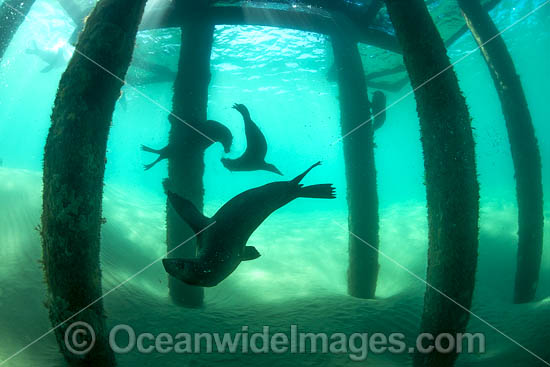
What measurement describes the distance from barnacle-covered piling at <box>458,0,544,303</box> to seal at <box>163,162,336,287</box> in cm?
618

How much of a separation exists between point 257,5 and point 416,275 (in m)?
9.71

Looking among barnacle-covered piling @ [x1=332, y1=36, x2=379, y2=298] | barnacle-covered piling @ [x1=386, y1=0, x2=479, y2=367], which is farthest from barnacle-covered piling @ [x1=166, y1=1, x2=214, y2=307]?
barnacle-covered piling @ [x1=386, y1=0, x2=479, y2=367]

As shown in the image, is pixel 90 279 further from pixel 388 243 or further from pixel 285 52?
pixel 285 52

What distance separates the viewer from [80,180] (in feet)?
9.98

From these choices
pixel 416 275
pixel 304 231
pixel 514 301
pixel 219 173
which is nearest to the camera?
pixel 514 301

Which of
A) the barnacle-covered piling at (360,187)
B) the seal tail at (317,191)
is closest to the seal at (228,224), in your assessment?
the seal tail at (317,191)

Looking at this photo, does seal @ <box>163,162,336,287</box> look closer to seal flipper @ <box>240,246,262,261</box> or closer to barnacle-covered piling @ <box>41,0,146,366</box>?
seal flipper @ <box>240,246,262,261</box>

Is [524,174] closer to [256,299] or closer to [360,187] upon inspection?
[360,187]

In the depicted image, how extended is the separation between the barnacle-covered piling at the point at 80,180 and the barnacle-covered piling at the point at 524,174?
8.26 metres

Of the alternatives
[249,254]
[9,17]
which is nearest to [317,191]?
[249,254]

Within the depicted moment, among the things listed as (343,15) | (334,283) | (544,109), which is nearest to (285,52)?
(343,15)

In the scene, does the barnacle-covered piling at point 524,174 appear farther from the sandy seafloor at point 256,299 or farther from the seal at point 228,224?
the seal at point 228,224

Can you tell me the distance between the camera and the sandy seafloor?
181 inches

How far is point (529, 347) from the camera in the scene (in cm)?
450
